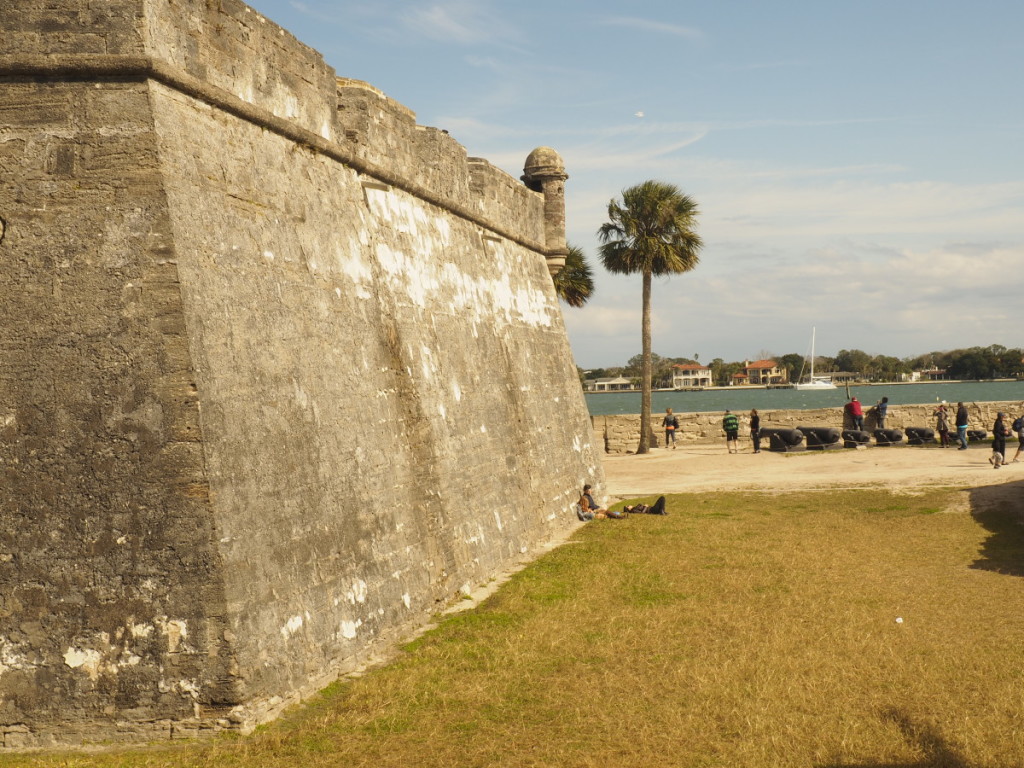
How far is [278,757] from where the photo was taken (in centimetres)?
627

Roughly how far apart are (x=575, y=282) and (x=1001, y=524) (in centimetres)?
1791

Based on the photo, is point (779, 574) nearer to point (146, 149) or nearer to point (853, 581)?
point (853, 581)

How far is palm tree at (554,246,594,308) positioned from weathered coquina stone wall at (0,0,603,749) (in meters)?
21.0

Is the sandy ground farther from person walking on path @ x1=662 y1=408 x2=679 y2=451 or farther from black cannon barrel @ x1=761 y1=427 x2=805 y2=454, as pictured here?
person walking on path @ x1=662 y1=408 x2=679 y2=451

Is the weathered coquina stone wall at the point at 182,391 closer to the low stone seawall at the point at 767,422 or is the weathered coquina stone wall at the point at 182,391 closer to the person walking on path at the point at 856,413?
the low stone seawall at the point at 767,422

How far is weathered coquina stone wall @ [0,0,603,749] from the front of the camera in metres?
6.74

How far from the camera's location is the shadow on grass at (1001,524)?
1220 centimetres

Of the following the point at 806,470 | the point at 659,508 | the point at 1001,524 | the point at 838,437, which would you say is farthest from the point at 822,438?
the point at 1001,524

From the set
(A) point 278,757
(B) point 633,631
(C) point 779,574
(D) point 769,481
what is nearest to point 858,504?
(D) point 769,481

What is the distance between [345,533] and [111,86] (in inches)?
161

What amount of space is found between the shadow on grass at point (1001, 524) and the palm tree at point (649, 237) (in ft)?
47.1

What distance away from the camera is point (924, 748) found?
620 centimetres

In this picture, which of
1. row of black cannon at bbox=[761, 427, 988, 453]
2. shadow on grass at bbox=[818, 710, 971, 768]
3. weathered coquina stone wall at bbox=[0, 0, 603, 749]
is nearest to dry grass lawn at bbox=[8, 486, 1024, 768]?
shadow on grass at bbox=[818, 710, 971, 768]

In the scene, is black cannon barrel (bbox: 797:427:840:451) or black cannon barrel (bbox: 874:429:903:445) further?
black cannon barrel (bbox: 797:427:840:451)
